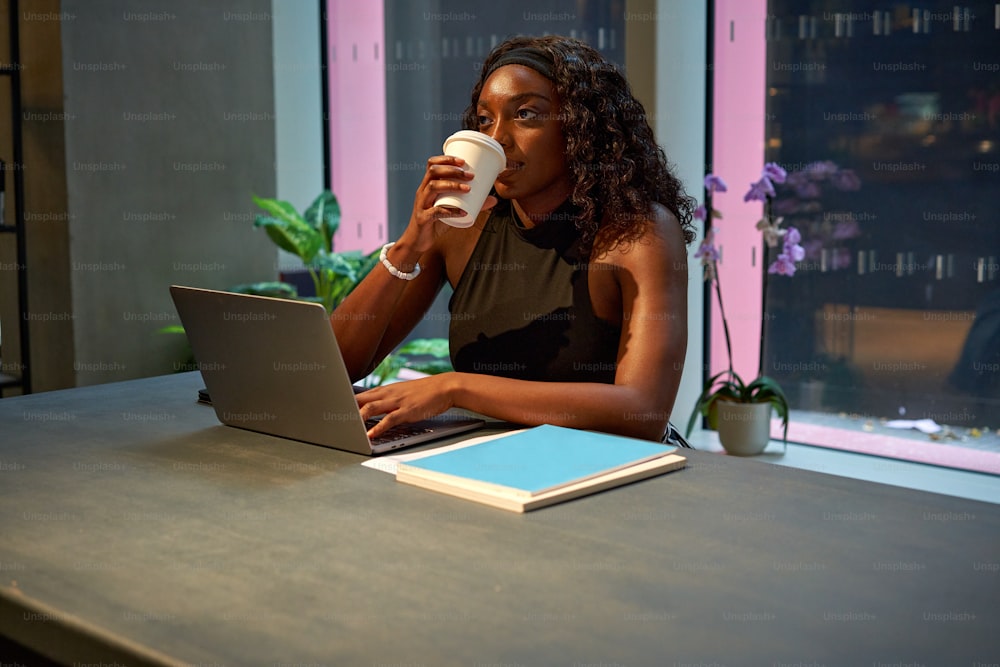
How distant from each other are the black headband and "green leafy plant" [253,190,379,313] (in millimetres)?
2109

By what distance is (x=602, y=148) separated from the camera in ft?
5.99

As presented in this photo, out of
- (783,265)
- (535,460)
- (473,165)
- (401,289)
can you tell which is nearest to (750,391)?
(783,265)

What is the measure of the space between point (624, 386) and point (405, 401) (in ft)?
1.16

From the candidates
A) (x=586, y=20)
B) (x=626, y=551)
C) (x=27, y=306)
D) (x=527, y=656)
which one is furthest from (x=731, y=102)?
(x=527, y=656)

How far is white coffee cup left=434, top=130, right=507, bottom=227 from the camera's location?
144 centimetres

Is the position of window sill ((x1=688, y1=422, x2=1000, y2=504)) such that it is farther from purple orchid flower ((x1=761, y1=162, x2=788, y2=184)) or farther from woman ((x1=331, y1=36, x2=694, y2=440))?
woman ((x1=331, y1=36, x2=694, y2=440))

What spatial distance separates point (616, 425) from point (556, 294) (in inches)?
13.8

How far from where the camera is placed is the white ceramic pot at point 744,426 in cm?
322

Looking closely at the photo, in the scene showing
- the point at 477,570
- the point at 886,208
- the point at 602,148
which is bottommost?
the point at 477,570

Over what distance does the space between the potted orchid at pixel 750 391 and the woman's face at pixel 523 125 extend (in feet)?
4.74

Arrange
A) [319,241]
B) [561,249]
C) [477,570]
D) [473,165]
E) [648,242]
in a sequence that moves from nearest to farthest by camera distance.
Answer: [477,570] < [473,165] < [648,242] < [561,249] < [319,241]

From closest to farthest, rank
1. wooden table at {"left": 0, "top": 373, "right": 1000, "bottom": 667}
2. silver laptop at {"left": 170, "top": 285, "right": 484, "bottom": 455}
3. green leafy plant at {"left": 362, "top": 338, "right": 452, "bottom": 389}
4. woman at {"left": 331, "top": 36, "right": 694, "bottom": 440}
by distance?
wooden table at {"left": 0, "top": 373, "right": 1000, "bottom": 667}
silver laptop at {"left": 170, "top": 285, "right": 484, "bottom": 455}
woman at {"left": 331, "top": 36, "right": 694, "bottom": 440}
green leafy plant at {"left": 362, "top": 338, "right": 452, "bottom": 389}

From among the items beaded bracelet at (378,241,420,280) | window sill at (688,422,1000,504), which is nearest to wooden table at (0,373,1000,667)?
beaded bracelet at (378,241,420,280)

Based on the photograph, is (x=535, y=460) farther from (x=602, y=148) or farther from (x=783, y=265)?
(x=783, y=265)
